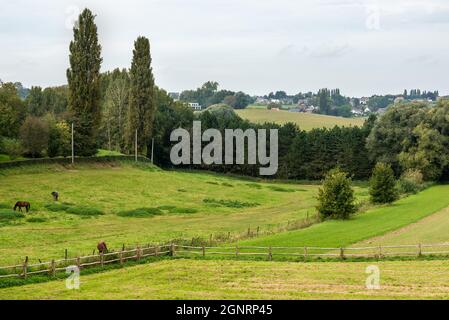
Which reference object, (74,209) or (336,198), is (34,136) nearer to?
(74,209)

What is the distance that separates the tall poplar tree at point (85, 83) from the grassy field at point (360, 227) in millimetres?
40381

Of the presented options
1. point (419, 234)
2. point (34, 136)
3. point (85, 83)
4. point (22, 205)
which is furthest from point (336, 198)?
point (85, 83)

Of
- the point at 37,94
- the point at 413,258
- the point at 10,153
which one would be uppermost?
the point at 37,94

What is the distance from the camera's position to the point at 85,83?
305 feet

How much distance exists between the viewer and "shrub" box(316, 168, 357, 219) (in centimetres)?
6381

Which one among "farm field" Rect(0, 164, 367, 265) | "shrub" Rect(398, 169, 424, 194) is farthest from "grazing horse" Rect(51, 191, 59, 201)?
"shrub" Rect(398, 169, 424, 194)

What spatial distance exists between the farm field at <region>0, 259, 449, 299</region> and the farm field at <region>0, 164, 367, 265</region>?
833 centimetres

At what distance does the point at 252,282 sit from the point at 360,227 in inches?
950

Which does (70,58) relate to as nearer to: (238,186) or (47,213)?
(238,186)

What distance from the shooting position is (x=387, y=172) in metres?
76.1

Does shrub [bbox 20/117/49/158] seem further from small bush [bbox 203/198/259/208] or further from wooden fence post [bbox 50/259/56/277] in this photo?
wooden fence post [bbox 50/259/56/277]

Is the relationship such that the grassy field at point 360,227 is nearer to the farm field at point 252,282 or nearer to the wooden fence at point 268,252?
the wooden fence at point 268,252

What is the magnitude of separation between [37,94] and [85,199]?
6668cm

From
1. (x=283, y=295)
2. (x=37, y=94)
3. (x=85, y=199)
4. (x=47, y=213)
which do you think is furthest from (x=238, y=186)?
(x=283, y=295)
